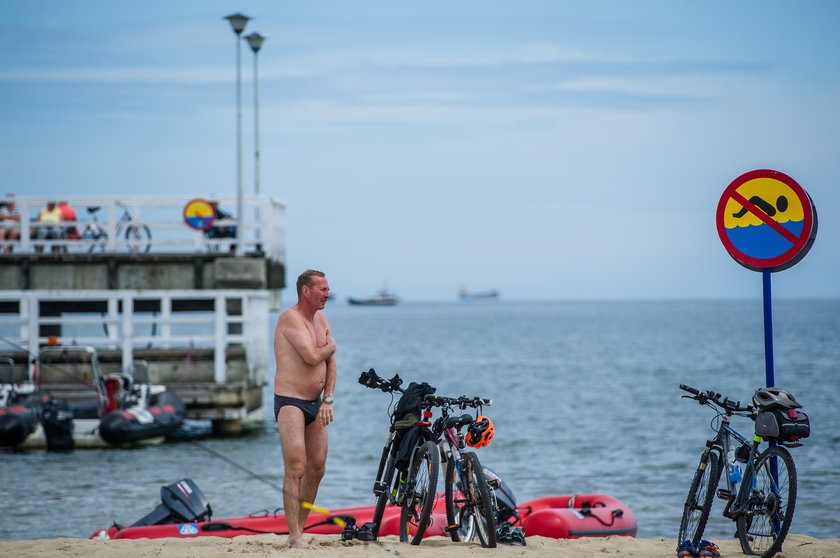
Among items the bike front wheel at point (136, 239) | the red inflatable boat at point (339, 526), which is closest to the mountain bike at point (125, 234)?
the bike front wheel at point (136, 239)

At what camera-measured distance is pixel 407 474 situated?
25.1ft

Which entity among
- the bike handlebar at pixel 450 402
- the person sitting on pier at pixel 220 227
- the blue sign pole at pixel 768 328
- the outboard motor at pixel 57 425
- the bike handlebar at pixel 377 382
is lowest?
the outboard motor at pixel 57 425

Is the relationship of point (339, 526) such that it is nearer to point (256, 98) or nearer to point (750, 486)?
point (750, 486)

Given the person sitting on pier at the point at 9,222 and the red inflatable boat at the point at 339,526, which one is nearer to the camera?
the red inflatable boat at the point at 339,526

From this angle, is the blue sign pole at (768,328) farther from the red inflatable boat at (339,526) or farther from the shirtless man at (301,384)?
the shirtless man at (301,384)

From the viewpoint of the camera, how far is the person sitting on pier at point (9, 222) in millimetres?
22500

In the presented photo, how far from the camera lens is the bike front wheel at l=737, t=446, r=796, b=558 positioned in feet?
21.6

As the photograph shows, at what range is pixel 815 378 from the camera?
42.6 meters

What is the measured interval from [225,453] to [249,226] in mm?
5105

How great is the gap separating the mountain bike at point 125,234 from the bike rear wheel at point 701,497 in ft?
54.6

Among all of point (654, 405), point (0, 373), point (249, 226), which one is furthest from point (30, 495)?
point (654, 405)

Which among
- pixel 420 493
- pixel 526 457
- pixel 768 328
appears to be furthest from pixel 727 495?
pixel 526 457

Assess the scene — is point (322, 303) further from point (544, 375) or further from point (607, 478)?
point (544, 375)

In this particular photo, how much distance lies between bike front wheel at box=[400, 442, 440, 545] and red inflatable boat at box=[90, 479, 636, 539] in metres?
0.55
